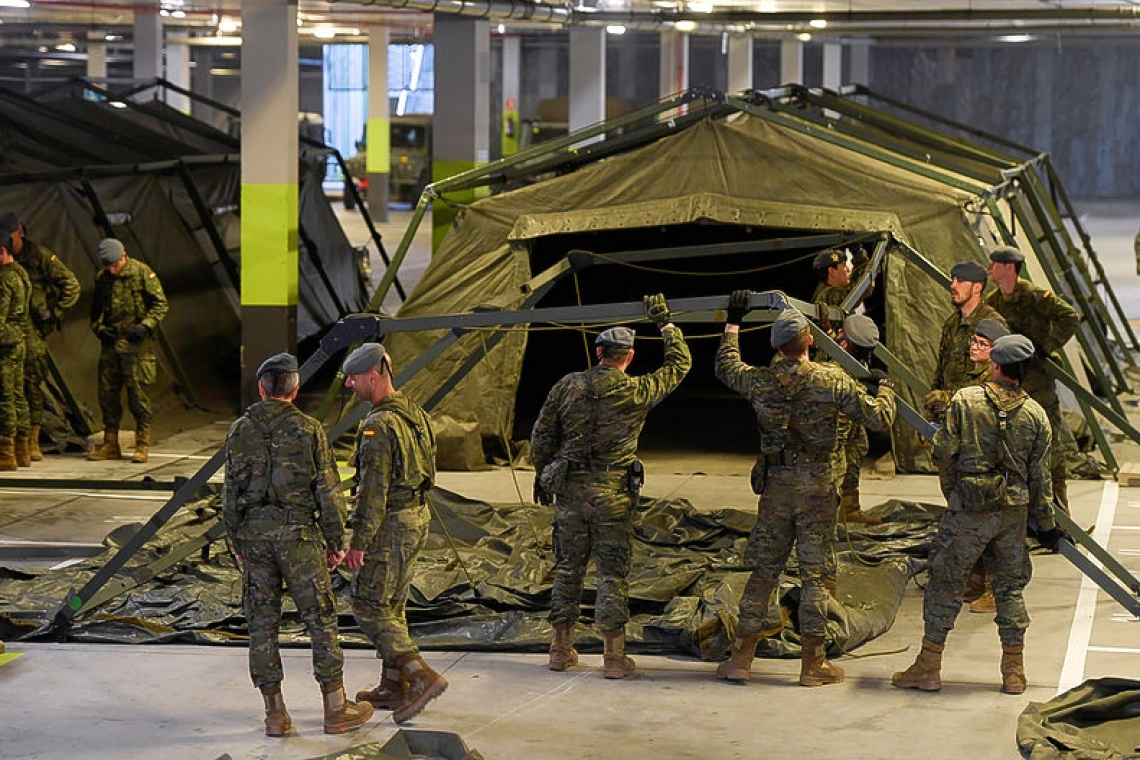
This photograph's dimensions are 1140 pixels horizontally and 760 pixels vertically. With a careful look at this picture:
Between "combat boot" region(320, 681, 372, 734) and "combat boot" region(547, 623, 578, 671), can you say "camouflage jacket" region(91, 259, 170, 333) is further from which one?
"combat boot" region(320, 681, 372, 734)

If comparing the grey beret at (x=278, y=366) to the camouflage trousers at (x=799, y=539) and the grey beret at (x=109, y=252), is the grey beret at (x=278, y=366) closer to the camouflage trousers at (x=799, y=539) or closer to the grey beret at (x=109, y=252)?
the camouflage trousers at (x=799, y=539)

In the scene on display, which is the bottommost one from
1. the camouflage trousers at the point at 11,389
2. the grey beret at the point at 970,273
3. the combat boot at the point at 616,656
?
the combat boot at the point at 616,656

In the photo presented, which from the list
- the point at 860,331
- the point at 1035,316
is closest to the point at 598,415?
the point at 860,331

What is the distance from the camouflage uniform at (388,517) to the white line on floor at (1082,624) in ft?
9.42

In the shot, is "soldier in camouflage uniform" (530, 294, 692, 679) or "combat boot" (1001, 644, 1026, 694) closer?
"combat boot" (1001, 644, 1026, 694)

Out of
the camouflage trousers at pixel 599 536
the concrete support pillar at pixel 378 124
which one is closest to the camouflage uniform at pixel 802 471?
the camouflage trousers at pixel 599 536

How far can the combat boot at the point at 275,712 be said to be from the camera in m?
6.97

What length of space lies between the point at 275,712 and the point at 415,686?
56 centimetres

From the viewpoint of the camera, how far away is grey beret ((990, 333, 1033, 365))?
7469 millimetres

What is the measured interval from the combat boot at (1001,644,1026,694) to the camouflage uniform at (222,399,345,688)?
9.32 ft

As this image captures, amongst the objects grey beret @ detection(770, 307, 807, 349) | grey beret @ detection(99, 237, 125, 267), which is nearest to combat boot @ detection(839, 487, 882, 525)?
grey beret @ detection(770, 307, 807, 349)

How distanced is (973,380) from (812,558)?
6.09 feet

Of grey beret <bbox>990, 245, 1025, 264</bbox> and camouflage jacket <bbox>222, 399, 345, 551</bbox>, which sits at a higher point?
grey beret <bbox>990, 245, 1025, 264</bbox>

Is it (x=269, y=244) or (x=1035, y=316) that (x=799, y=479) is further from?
(x=269, y=244)
